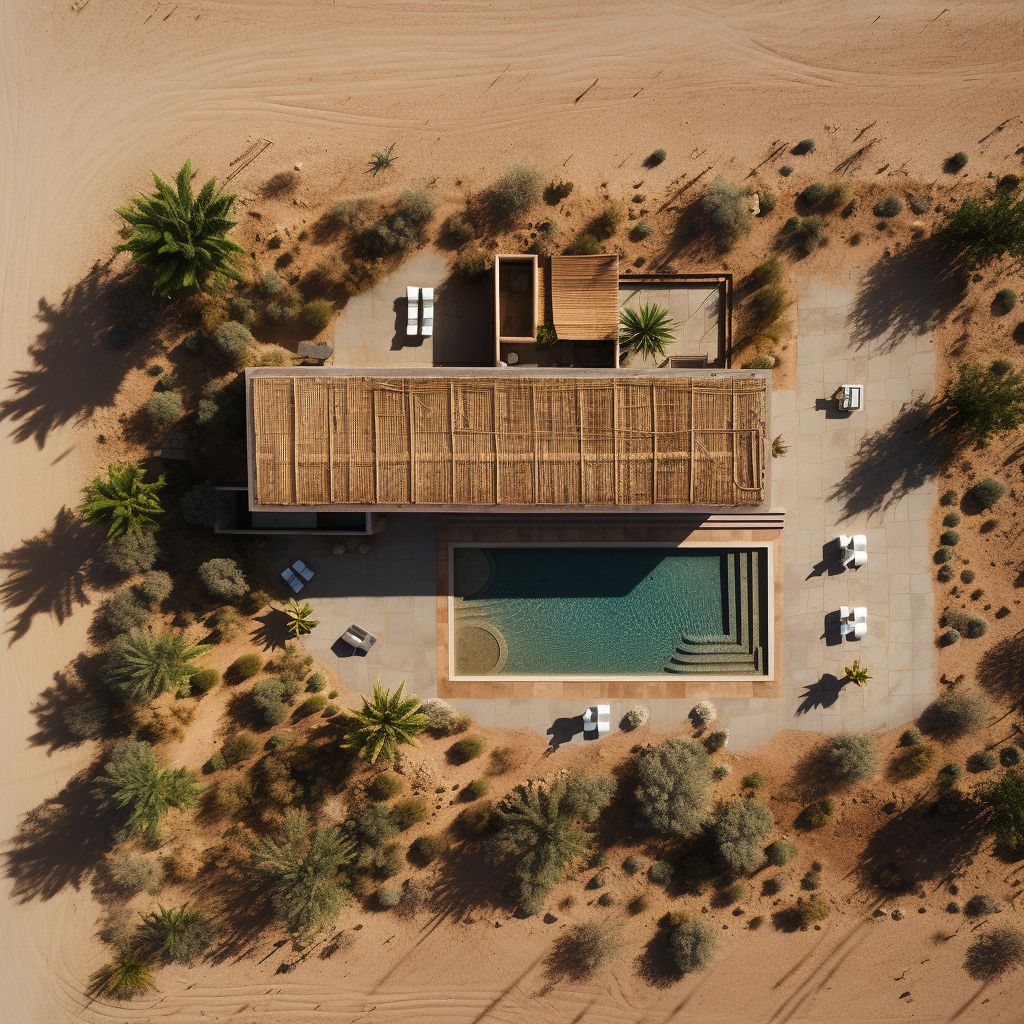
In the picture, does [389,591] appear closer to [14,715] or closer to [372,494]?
[372,494]

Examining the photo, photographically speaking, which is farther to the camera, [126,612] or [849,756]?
[849,756]

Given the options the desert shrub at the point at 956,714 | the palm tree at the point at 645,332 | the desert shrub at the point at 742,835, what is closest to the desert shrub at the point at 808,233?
the palm tree at the point at 645,332

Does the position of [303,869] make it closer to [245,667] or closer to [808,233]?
[245,667]

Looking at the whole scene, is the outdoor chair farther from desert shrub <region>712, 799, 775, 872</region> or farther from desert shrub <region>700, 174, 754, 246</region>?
desert shrub <region>700, 174, 754, 246</region>

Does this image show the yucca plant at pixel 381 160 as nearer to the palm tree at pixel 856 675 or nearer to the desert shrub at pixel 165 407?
the desert shrub at pixel 165 407

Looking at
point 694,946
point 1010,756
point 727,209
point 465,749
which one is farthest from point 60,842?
point 1010,756

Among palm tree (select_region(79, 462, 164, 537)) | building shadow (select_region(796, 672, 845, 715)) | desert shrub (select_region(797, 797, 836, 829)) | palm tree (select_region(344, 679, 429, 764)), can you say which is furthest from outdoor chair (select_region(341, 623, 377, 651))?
desert shrub (select_region(797, 797, 836, 829))
